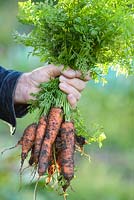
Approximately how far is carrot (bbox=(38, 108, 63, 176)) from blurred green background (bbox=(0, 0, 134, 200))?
2.19m

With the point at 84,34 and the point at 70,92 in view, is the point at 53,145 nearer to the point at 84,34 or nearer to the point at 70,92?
the point at 70,92

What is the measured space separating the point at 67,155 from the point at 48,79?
245mm

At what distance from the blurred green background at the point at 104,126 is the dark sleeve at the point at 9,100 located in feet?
6.72

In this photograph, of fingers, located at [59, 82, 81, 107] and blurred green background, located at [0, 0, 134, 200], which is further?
blurred green background, located at [0, 0, 134, 200]

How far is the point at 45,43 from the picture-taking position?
1793 millimetres

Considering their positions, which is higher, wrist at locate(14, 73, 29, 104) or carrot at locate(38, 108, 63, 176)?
wrist at locate(14, 73, 29, 104)

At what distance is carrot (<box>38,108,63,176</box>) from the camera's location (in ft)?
5.83

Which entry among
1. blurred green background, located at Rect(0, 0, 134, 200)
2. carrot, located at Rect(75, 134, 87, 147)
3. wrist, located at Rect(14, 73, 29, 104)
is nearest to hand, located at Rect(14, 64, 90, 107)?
wrist, located at Rect(14, 73, 29, 104)

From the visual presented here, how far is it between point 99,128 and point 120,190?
8.12 ft

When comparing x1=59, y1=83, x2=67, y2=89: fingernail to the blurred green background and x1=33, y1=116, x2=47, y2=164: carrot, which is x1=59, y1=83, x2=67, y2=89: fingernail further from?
the blurred green background

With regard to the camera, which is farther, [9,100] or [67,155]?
[9,100]

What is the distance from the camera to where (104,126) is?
4242 mm

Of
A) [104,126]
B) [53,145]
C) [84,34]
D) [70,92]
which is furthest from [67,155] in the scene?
[104,126]

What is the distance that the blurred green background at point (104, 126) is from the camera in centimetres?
420
